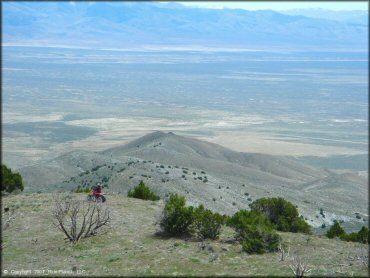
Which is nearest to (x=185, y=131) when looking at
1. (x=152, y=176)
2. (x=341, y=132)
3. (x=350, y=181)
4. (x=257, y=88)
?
(x=341, y=132)

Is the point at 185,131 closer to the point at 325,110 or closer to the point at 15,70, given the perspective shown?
the point at 325,110

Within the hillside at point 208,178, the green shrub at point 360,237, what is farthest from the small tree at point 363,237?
the hillside at point 208,178

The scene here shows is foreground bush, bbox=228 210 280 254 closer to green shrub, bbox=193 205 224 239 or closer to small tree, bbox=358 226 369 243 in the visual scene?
green shrub, bbox=193 205 224 239

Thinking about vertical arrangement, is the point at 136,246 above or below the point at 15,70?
below

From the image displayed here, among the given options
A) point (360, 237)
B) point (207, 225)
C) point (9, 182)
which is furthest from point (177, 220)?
point (9, 182)

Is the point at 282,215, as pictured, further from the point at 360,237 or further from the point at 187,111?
the point at 187,111

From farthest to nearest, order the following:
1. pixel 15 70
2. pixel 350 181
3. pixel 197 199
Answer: pixel 15 70 < pixel 350 181 < pixel 197 199
